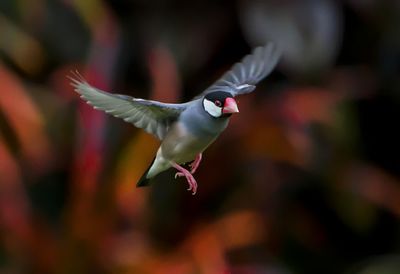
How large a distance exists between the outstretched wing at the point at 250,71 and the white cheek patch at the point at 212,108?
0.7 inches

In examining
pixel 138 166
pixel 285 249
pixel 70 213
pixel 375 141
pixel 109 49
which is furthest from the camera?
pixel 375 141

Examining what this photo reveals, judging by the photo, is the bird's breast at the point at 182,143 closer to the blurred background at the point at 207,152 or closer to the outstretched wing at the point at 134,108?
the outstretched wing at the point at 134,108

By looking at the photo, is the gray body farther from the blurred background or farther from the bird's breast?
the blurred background

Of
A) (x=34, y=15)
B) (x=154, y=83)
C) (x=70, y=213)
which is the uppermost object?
(x=34, y=15)

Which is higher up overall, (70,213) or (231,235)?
(70,213)

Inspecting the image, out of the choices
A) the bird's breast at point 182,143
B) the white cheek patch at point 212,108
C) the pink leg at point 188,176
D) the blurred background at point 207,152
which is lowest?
the blurred background at point 207,152

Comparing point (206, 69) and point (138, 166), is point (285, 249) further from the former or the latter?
point (138, 166)

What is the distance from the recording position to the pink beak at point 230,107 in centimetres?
28

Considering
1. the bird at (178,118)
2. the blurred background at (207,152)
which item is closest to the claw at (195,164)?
the bird at (178,118)

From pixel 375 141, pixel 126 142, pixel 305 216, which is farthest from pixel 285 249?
pixel 126 142

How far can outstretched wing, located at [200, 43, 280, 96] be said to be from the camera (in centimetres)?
32

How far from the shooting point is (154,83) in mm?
1587

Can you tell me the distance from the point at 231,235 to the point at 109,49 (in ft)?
1.38

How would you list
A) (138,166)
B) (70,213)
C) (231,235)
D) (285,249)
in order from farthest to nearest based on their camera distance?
(285,249)
(231,235)
(70,213)
(138,166)
